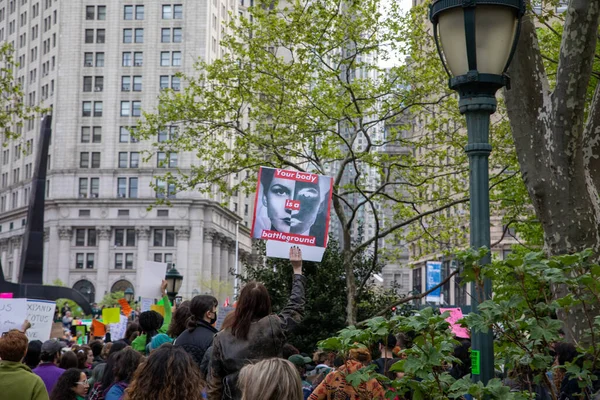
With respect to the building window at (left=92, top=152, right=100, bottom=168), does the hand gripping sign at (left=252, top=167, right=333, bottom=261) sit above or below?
below

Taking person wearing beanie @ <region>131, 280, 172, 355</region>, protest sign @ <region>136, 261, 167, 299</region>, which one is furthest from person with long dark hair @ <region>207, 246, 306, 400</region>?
protest sign @ <region>136, 261, 167, 299</region>

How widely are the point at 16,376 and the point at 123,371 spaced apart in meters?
0.91

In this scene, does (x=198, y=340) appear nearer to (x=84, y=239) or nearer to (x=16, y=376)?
(x=16, y=376)

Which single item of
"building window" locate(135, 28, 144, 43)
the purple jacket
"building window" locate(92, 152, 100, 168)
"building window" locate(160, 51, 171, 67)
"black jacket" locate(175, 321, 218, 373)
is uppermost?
"building window" locate(135, 28, 144, 43)

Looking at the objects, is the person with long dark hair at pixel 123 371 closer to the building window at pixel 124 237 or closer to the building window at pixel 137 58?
the building window at pixel 137 58

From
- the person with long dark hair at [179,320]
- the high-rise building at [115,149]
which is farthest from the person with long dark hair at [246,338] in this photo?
the high-rise building at [115,149]

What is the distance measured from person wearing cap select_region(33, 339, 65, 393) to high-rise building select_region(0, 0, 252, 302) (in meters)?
92.9

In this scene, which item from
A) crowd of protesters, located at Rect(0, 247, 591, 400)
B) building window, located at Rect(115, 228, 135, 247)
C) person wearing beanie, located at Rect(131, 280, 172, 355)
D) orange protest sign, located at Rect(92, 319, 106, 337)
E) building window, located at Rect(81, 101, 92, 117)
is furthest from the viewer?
building window, located at Rect(115, 228, 135, 247)

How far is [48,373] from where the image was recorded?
1009 centimetres

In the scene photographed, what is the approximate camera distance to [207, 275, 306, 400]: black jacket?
6.97 m

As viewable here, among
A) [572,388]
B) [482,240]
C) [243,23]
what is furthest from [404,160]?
[482,240]

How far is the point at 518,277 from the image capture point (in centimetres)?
568

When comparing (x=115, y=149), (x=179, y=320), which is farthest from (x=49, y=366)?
(x=115, y=149)

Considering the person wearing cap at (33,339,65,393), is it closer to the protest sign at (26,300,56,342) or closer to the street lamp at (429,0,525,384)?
the protest sign at (26,300,56,342)
